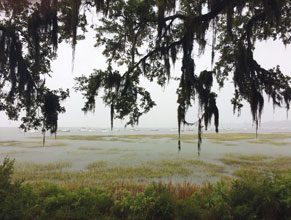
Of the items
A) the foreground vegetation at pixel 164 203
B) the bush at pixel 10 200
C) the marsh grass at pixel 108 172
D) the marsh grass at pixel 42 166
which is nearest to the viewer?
the bush at pixel 10 200

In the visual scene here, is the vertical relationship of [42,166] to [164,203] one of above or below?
below

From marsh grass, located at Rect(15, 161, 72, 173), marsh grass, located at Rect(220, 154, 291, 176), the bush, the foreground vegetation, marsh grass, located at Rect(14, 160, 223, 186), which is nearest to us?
the bush

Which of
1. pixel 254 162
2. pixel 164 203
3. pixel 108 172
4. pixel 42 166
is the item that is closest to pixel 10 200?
pixel 164 203

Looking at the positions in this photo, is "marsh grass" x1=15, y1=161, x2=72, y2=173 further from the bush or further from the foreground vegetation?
the bush

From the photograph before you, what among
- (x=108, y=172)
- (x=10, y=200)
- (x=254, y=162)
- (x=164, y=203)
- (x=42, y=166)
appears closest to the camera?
(x=10, y=200)

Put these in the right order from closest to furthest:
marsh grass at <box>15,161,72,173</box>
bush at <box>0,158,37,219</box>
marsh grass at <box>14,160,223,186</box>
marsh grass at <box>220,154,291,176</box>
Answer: bush at <box>0,158,37,219</box> → marsh grass at <box>14,160,223,186</box> → marsh grass at <box>15,161,72,173</box> → marsh grass at <box>220,154,291,176</box>

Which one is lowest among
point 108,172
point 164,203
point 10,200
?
point 108,172

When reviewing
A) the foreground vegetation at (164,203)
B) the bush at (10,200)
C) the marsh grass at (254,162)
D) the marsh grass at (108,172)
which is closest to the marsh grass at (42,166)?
the marsh grass at (108,172)

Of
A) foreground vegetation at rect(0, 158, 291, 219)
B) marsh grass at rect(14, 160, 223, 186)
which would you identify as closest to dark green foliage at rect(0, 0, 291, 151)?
foreground vegetation at rect(0, 158, 291, 219)

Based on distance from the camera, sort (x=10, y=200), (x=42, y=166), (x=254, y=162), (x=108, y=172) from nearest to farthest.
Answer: (x=10, y=200)
(x=108, y=172)
(x=42, y=166)
(x=254, y=162)

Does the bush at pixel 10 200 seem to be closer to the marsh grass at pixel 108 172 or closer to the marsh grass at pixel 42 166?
the marsh grass at pixel 108 172

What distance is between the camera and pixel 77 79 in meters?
13.2

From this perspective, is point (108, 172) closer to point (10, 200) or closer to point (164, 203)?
point (164, 203)

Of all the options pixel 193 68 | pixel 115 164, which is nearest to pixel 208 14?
pixel 193 68
